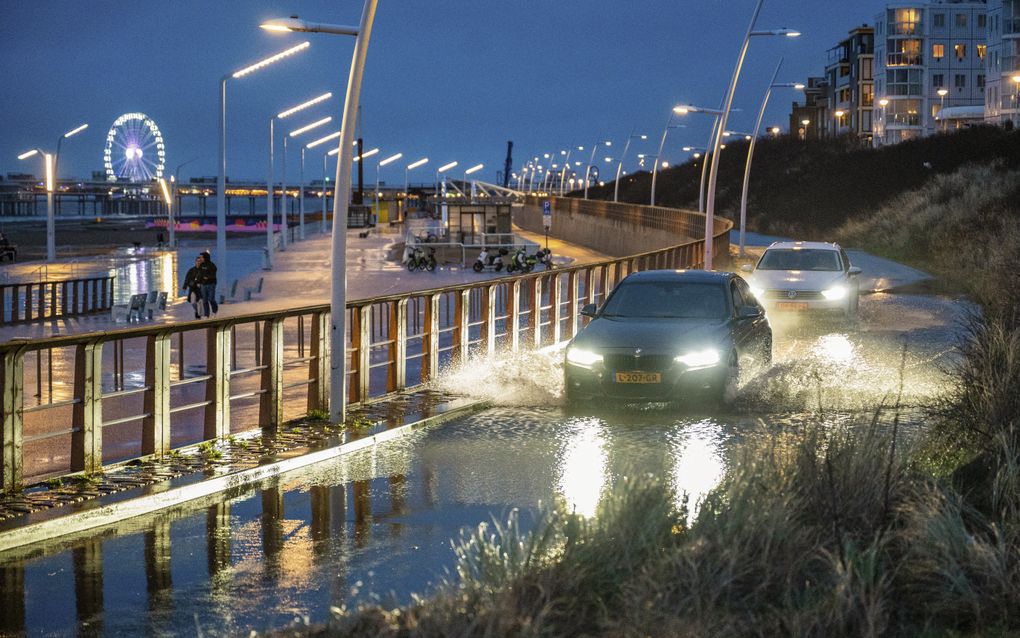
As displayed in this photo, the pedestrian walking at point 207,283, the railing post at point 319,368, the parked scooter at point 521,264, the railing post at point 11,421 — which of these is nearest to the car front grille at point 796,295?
the railing post at point 319,368

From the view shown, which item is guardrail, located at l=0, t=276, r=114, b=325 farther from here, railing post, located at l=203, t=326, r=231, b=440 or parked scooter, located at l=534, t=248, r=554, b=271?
railing post, located at l=203, t=326, r=231, b=440

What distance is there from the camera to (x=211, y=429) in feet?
40.9

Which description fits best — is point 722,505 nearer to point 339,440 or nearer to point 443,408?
point 339,440

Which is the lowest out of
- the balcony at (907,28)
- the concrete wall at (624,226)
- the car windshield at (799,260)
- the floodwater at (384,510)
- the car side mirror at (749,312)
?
the floodwater at (384,510)

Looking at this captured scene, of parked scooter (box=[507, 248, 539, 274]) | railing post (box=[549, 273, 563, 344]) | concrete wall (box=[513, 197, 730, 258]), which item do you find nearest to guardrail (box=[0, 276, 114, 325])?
railing post (box=[549, 273, 563, 344])

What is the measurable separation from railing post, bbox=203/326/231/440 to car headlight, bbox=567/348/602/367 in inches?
160

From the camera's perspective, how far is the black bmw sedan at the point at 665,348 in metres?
14.7

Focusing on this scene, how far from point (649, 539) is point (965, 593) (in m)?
1.47

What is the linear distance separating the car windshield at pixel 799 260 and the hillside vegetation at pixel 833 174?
5039 cm

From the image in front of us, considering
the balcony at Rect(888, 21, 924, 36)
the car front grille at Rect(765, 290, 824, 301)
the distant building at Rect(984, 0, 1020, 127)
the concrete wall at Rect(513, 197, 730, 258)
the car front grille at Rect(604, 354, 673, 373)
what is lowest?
the car front grille at Rect(604, 354, 673, 373)

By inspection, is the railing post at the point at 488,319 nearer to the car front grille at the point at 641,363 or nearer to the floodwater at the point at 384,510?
the floodwater at the point at 384,510

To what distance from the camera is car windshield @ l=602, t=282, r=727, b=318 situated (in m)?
16.4

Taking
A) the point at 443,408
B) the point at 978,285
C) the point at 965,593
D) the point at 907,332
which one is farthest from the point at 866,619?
the point at 978,285

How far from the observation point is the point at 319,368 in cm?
1454
